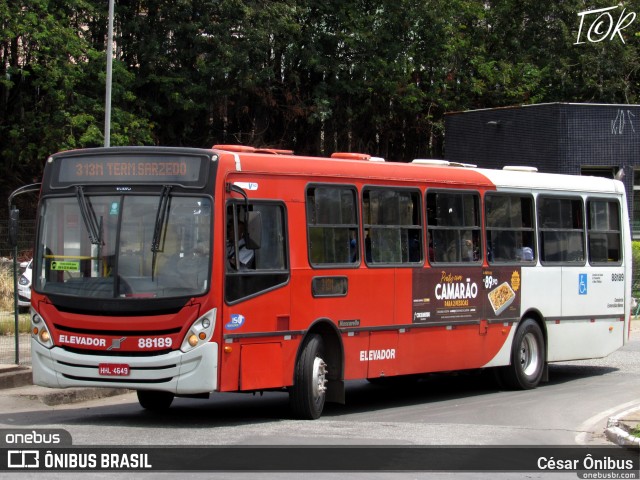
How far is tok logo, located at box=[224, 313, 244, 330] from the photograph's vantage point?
Result: 11.6m

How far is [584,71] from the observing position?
4391 cm

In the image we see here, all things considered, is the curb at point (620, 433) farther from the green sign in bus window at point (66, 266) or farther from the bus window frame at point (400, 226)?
the green sign in bus window at point (66, 266)

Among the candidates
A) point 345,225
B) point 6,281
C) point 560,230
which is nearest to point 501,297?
point 560,230

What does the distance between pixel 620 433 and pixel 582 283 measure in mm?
6425

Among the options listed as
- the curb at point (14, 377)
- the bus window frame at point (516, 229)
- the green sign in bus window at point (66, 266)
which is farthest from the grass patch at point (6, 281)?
the bus window frame at point (516, 229)

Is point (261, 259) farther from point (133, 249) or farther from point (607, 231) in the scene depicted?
point (607, 231)

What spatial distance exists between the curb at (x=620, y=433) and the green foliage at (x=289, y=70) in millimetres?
23635

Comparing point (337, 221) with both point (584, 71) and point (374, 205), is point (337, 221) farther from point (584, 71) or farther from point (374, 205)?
point (584, 71)

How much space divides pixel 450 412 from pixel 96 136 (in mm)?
21567

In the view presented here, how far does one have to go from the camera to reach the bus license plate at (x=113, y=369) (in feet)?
37.6

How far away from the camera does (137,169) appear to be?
468 inches

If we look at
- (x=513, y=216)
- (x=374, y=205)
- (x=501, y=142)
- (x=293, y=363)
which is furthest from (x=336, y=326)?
(x=501, y=142)

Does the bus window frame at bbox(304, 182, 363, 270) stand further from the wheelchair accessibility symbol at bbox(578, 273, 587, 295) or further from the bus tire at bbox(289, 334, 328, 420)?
the wheelchair accessibility symbol at bbox(578, 273, 587, 295)

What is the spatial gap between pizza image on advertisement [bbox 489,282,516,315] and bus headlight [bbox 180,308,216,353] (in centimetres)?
569
